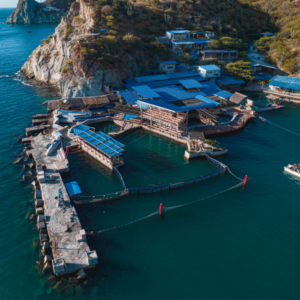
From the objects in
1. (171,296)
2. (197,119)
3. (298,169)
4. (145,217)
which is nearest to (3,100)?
(197,119)

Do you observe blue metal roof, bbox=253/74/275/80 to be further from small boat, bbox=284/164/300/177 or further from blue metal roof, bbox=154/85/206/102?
small boat, bbox=284/164/300/177

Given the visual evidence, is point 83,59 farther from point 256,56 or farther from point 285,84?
point 256,56

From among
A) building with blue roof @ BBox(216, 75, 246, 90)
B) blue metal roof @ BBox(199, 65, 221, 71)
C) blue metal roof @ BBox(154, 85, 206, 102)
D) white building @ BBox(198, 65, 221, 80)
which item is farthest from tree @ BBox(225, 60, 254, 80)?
blue metal roof @ BBox(154, 85, 206, 102)

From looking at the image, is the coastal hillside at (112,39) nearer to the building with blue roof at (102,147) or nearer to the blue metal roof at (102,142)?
the blue metal roof at (102,142)

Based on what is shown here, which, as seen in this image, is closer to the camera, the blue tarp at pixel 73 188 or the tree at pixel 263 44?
the blue tarp at pixel 73 188

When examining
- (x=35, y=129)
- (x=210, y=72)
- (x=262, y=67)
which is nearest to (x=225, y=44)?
(x=262, y=67)

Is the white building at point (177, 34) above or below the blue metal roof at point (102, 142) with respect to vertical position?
above

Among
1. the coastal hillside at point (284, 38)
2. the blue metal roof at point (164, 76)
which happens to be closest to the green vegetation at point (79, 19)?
the blue metal roof at point (164, 76)
